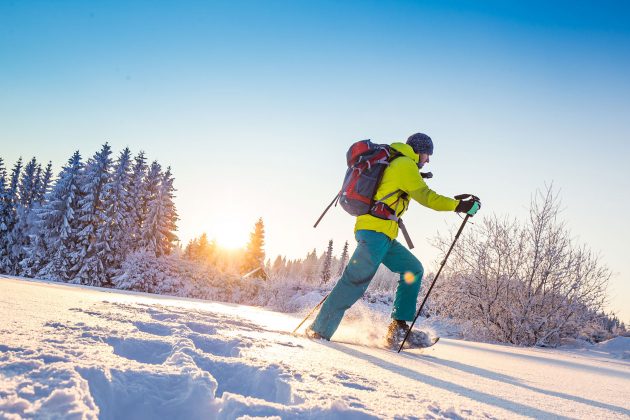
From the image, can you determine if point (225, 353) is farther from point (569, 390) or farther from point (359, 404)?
point (569, 390)

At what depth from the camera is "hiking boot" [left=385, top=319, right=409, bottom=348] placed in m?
3.36

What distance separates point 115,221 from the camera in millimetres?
28219

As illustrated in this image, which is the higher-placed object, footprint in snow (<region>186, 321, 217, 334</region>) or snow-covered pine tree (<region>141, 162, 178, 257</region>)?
snow-covered pine tree (<region>141, 162, 178, 257</region>)

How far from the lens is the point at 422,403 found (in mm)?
1260

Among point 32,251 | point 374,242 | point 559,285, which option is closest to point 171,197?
point 32,251

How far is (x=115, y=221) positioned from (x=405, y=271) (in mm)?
28898

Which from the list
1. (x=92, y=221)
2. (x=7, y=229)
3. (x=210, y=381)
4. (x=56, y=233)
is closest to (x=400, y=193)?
(x=210, y=381)

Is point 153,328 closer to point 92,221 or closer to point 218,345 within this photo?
point 218,345

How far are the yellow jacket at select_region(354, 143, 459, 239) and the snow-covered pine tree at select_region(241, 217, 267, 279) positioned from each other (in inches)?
1729

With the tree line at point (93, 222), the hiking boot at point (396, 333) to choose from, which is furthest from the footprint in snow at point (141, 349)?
the tree line at point (93, 222)

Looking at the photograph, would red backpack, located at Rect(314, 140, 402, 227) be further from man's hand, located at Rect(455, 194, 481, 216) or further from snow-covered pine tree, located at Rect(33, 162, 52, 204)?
snow-covered pine tree, located at Rect(33, 162, 52, 204)

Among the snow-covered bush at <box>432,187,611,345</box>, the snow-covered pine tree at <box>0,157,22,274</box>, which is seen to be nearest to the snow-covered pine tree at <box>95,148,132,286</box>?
the snow-covered pine tree at <box>0,157,22,274</box>

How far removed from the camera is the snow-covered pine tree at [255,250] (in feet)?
153

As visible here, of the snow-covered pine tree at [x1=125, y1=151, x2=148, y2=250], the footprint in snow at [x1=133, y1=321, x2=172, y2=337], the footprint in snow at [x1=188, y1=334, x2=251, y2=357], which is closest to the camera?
the footprint in snow at [x1=188, y1=334, x2=251, y2=357]
